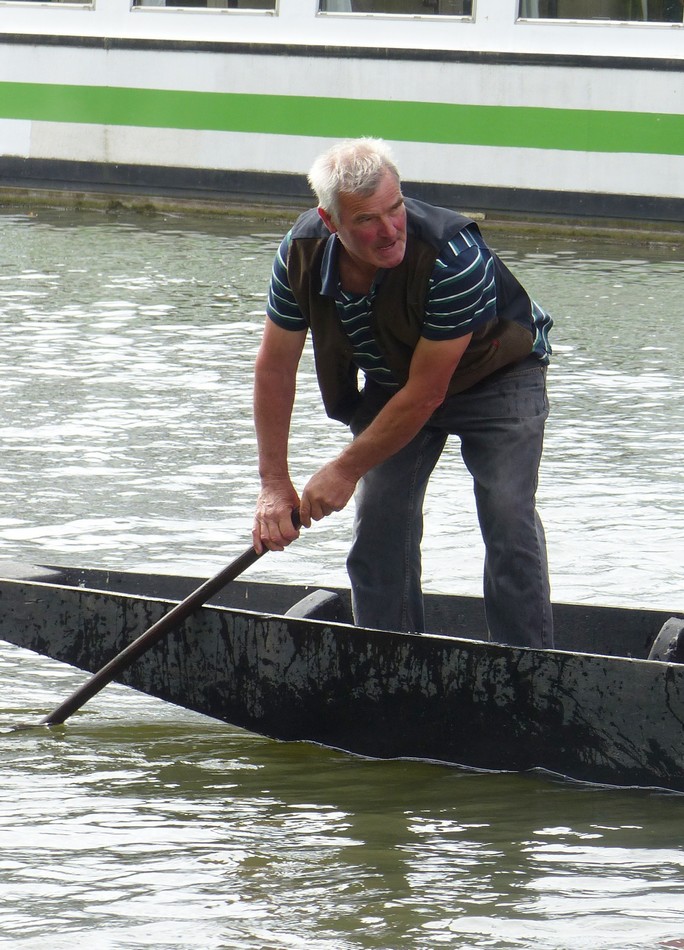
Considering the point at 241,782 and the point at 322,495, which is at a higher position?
the point at 322,495

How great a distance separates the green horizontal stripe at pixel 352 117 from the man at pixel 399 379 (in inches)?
Result: 468

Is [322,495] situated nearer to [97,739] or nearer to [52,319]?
[97,739]

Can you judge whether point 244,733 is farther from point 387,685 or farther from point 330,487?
point 330,487

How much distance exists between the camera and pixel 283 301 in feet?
13.8

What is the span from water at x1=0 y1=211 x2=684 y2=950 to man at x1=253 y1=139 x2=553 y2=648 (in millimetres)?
554

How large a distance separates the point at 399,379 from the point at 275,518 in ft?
1.59

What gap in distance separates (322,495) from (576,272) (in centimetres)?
981

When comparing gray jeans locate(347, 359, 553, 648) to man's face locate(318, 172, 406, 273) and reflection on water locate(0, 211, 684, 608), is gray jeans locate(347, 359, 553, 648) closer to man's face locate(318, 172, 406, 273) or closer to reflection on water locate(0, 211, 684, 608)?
man's face locate(318, 172, 406, 273)

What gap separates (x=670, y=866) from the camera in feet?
12.0

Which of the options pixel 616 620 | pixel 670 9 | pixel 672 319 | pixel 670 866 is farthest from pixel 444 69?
pixel 670 866

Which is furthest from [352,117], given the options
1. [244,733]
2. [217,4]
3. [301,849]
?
[301,849]

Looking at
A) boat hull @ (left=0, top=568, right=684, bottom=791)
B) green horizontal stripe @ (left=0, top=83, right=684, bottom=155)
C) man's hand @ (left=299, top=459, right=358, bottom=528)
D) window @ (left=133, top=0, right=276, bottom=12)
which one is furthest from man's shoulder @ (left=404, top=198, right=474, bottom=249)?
window @ (left=133, top=0, right=276, bottom=12)

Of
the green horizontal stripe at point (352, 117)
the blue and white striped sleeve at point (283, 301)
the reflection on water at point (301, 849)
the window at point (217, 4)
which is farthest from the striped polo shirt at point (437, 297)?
the window at point (217, 4)

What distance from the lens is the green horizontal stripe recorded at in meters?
15.8
